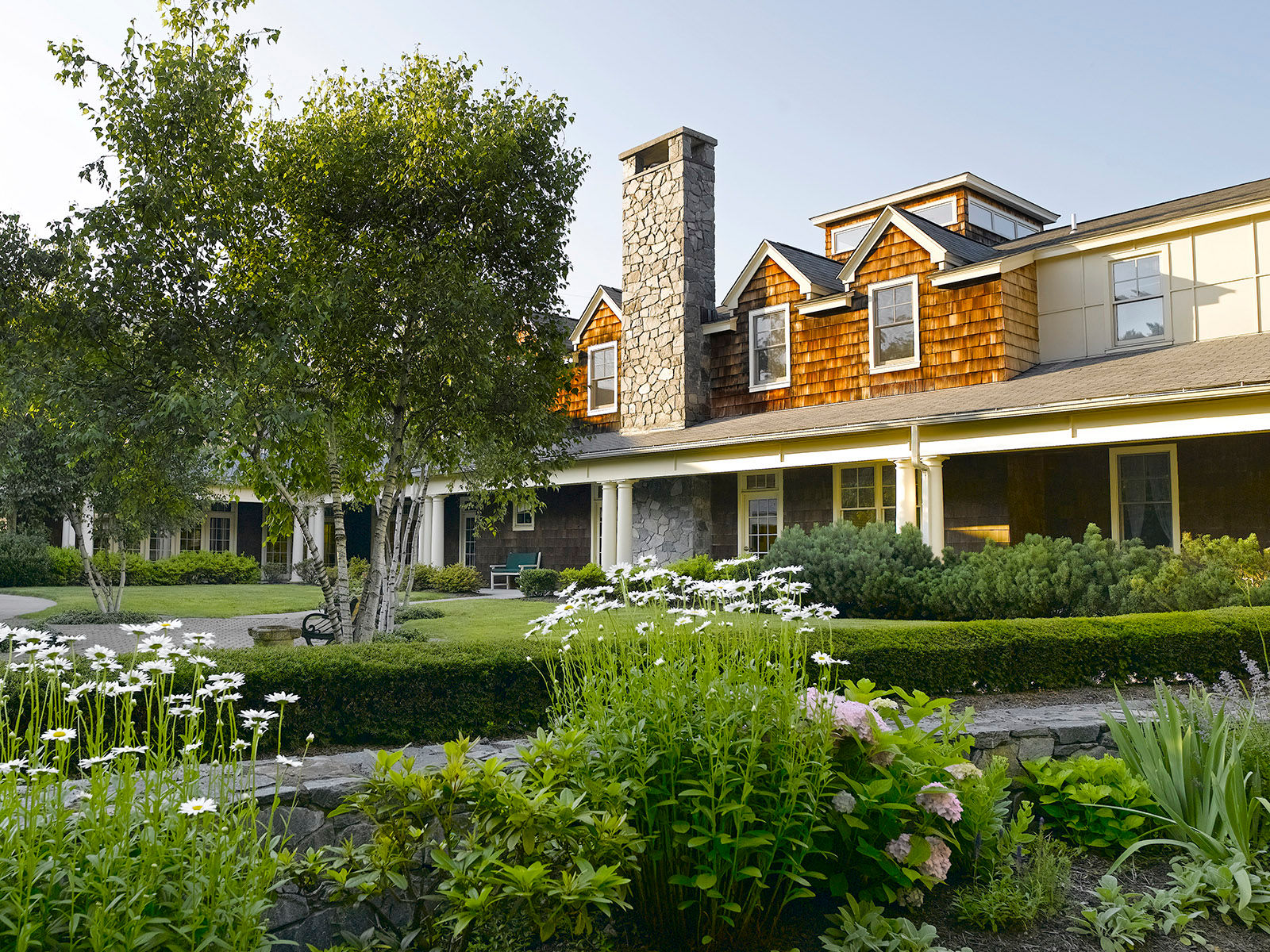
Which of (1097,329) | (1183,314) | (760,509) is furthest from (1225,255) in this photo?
(760,509)

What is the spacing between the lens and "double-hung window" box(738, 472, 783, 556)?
16484mm

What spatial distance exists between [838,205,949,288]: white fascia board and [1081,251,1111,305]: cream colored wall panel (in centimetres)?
207

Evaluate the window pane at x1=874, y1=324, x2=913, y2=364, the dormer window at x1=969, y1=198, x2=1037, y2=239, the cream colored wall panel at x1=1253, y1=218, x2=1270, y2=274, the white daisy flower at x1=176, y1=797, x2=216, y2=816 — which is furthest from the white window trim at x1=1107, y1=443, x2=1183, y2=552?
the white daisy flower at x1=176, y1=797, x2=216, y2=816

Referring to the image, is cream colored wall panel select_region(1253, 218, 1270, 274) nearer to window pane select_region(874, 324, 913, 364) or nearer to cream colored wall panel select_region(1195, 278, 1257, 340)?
cream colored wall panel select_region(1195, 278, 1257, 340)

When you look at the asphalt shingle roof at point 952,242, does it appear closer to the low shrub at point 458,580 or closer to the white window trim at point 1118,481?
the white window trim at point 1118,481

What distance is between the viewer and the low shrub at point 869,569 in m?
11.7

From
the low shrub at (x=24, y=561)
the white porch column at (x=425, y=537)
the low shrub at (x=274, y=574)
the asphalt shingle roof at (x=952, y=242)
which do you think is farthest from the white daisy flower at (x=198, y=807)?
the low shrub at (x=274, y=574)

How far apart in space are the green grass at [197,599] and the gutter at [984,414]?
7071mm

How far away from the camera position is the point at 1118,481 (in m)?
13.1

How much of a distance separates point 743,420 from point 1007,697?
9.91 metres

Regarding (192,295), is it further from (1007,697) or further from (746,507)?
(746,507)

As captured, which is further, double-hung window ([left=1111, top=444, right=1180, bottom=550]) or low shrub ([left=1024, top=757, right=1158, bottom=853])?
double-hung window ([left=1111, top=444, right=1180, bottom=550])

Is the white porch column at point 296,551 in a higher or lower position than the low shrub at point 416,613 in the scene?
higher

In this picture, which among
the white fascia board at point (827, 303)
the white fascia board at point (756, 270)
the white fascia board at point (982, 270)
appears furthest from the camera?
the white fascia board at point (756, 270)
